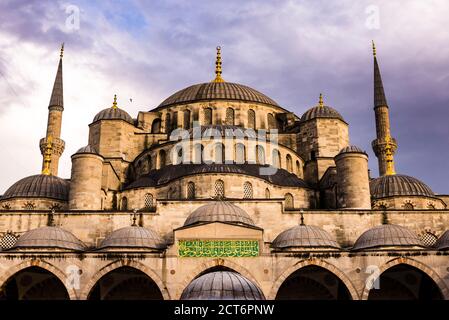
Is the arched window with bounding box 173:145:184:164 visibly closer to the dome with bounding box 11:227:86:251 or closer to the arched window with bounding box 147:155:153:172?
the arched window with bounding box 147:155:153:172

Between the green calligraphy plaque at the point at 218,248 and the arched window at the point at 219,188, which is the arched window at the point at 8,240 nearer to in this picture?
the green calligraphy plaque at the point at 218,248

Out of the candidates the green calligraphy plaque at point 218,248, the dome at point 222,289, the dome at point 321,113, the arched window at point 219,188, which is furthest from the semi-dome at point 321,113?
the dome at point 222,289

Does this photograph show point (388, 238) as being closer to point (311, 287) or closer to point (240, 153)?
point (311, 287)

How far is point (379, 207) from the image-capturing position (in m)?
25.5

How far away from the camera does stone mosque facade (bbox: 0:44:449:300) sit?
64.5ft

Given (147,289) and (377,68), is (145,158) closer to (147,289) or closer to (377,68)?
(147,289)

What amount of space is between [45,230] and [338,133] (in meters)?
14.7

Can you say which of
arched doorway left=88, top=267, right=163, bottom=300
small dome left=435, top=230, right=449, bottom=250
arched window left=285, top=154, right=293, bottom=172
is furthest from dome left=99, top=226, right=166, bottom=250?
small dome left=435, top=230, right=449, bottom=250

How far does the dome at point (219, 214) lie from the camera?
2072 centimetres

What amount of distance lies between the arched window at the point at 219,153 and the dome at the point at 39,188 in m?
6.44

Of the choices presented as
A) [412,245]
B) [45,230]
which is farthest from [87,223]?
[412,245]

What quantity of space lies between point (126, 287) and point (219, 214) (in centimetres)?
435

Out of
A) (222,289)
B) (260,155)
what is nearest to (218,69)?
(260,155)
